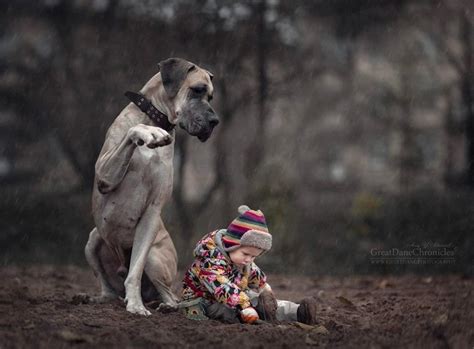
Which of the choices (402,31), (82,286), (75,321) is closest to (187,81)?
(75,321)

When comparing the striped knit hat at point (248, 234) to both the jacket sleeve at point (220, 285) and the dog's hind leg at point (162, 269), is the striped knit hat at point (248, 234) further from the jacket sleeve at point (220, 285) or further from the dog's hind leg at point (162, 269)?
the dog's hind leg at point (162, 269)

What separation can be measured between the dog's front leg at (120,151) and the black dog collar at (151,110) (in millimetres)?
299

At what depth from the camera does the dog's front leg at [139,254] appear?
15.6ft

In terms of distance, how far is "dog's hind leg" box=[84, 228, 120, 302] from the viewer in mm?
5297

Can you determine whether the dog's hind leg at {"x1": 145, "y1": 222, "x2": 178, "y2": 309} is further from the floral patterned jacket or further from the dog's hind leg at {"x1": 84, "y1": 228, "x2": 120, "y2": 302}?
the dog's hind leg at {"x1": 84, "y1": 228, "x2": 120, "y2": 302}

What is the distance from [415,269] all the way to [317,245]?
60.5 inches

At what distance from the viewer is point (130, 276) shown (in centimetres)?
482

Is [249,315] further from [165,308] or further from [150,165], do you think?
[150,165]

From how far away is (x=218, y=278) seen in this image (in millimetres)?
4555

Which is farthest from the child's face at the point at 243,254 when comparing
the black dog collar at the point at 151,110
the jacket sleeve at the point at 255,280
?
the black dog collar at the point at 151,110

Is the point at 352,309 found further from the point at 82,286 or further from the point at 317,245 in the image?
the point at 317,245

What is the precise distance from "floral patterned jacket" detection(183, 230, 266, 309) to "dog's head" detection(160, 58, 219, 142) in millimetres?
764

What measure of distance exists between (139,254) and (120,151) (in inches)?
29.5

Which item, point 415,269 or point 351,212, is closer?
point 415,269
